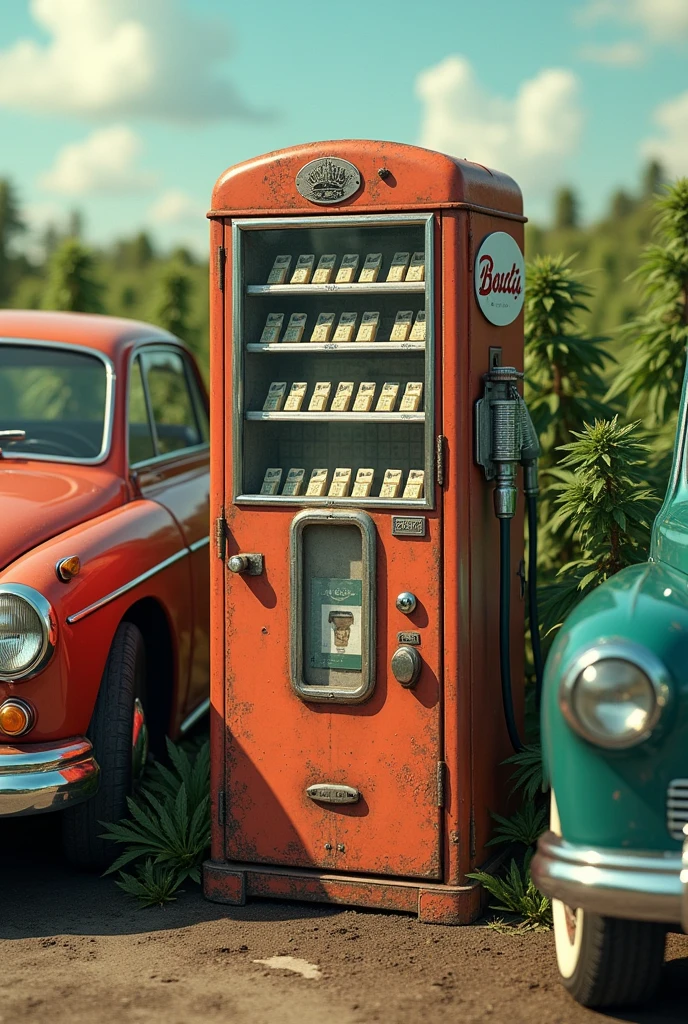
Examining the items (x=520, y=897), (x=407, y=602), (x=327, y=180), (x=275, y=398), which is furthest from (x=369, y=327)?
(x=520, y=897)

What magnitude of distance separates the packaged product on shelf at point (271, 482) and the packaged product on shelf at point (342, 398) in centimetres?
33

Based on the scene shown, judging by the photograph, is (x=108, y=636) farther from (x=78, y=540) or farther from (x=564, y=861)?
(x=564, y=861)

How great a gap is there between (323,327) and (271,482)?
630mm

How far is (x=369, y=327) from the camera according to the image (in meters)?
4.80

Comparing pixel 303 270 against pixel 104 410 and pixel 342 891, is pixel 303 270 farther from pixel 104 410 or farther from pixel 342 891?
pixel 342 891

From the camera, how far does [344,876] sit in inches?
182

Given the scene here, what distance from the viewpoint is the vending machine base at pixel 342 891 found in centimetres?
446

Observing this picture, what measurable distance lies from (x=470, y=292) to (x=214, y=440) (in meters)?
1.12

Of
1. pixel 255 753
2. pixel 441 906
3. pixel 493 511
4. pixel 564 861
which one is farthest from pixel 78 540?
pixel 564 861

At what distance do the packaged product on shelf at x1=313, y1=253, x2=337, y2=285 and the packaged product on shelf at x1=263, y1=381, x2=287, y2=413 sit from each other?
0.44 m

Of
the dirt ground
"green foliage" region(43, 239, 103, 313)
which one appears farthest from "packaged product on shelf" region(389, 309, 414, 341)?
"green foliage" region(43, 239, 103, 313)

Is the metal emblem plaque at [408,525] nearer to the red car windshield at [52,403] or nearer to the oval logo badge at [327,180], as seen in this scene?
the oval logo badge at [327,180]

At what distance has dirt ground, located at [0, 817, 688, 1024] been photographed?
12.2 ft

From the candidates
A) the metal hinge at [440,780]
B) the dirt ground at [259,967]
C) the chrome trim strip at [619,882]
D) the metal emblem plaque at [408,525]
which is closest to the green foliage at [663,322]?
the metal emblem plaque at [408,525]
